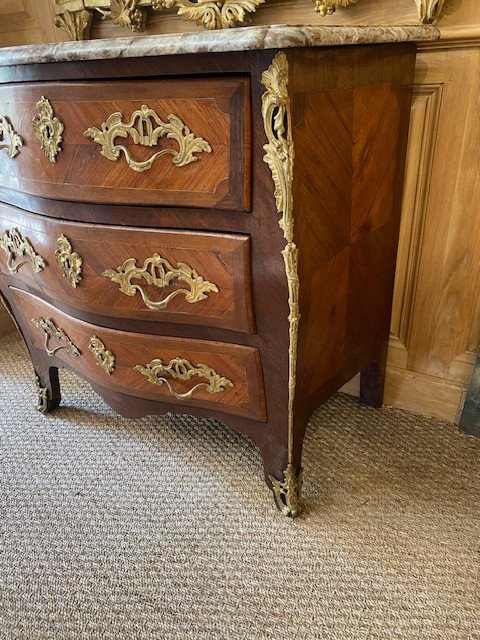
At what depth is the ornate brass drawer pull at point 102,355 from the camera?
1.05 meters

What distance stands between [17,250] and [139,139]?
450 mm

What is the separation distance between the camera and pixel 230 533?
103cm

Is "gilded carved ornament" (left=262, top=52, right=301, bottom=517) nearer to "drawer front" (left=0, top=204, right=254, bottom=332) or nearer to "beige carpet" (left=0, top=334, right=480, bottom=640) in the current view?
"drawer front" (left=0, top=204, right=254, bottom=332)

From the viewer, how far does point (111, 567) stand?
0.97 m

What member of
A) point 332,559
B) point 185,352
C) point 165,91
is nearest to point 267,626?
point 332,559

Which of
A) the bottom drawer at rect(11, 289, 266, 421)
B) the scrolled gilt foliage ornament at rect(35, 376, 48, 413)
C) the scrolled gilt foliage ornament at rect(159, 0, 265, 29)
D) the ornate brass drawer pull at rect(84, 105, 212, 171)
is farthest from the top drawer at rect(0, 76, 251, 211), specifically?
the scrolled gilt foliage ornament at rect(35, 376, 48, 413)

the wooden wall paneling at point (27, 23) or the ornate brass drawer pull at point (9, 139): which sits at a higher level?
the wooden wall paneling at point (27, 23)

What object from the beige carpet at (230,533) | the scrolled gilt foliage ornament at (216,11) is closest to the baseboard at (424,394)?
the beige carpet at (230,533)

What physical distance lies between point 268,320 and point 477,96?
0.62 meters

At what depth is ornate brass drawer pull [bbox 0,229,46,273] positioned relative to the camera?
1.04 m

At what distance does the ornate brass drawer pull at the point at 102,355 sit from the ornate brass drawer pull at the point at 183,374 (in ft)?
0.19

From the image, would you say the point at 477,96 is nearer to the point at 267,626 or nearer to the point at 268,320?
the point at 268,320

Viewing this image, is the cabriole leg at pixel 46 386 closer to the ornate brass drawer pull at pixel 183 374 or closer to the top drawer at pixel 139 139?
the ornate brass drawer pull at pixel 183 374

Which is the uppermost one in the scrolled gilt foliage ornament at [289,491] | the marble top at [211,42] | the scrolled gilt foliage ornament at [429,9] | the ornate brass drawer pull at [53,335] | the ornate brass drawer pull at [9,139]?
the scrolled gilt foliage ornament at [429,9]
